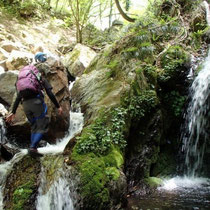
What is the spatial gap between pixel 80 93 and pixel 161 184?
370 cm

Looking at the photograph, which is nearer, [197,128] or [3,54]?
[197,128]

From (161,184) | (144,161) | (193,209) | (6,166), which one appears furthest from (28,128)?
(193,209)

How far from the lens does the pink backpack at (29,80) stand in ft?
15.6

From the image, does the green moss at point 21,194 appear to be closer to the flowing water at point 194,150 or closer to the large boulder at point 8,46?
the flowing water at point 194,150

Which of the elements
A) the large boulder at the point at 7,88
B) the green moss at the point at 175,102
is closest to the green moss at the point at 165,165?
the green moss at the point at 175,102

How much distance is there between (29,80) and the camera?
4777mm

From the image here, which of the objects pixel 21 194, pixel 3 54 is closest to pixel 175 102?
pixel 21 194

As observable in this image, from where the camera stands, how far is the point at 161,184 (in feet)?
20.4

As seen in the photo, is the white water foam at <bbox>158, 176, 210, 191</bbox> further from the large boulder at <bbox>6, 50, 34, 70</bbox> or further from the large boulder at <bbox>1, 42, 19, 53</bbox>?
the large boulder at <bbox>1, 42, 19, 53</bbox>

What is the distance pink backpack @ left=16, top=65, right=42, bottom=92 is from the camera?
4.75m

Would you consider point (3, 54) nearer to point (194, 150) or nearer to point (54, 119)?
point (54, 119)

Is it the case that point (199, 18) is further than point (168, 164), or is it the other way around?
point (199, 18)

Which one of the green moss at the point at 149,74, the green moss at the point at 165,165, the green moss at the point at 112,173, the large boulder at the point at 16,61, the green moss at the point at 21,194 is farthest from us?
the large boulder at the point at 16,61

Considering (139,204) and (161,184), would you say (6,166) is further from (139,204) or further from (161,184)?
(161,184)
